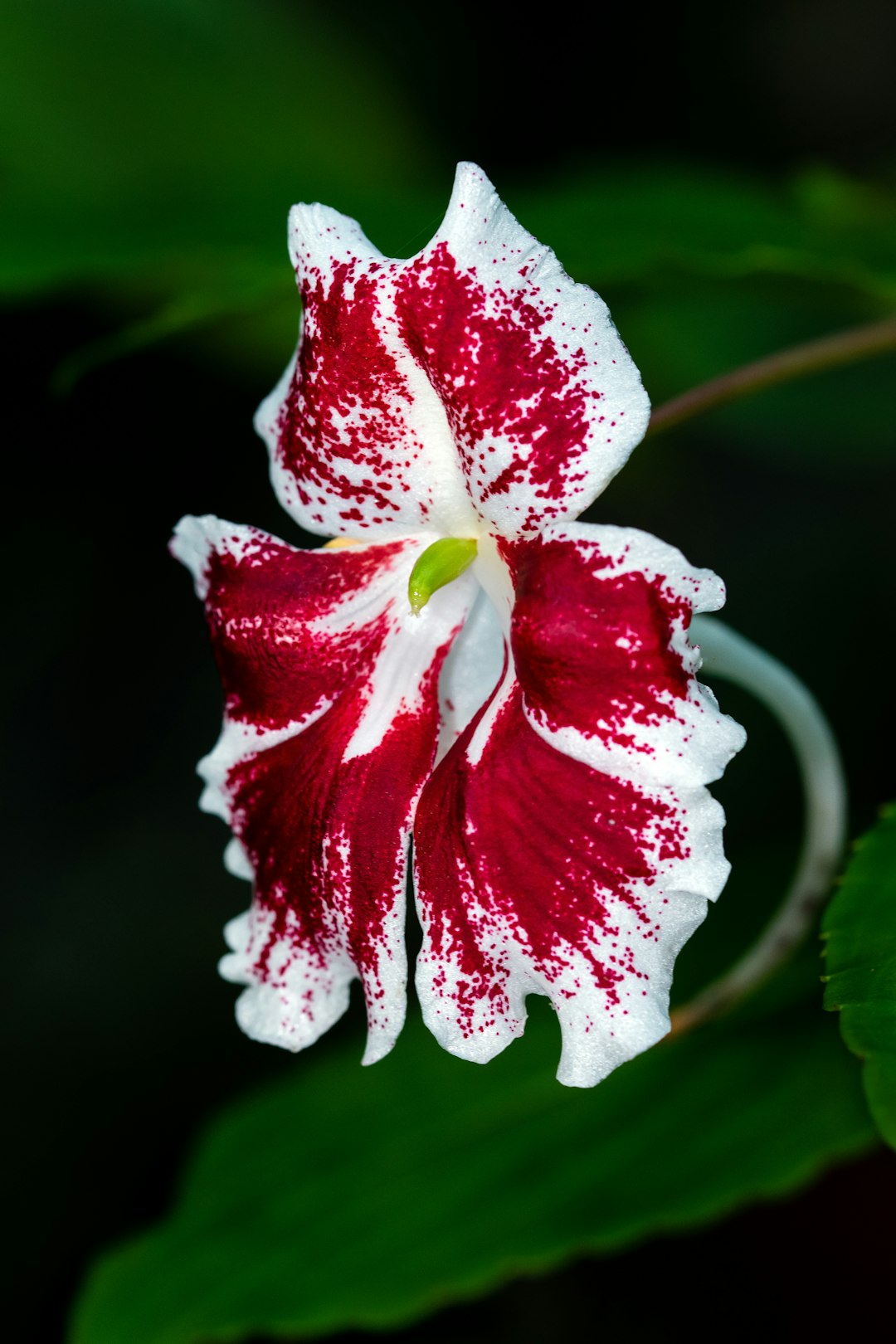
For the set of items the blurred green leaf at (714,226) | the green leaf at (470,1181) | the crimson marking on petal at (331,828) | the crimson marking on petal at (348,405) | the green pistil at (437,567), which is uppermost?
the blurred green leaf at (714,226)

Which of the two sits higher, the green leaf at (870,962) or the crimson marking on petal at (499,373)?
the crimson marking on petal at (499,373)

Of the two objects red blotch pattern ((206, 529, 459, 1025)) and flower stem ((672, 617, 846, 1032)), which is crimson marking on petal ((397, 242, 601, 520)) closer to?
red blotch pattern ((206, 529, 459, 1025))

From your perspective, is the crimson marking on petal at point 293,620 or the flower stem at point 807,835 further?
the flower stem at point 807,835

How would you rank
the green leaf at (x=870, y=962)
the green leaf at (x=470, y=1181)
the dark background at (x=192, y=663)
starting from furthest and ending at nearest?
the dark background at (x=192, y=663), the green leaf at (x=470, y=1181), the green leaf at (x=870, y=962)

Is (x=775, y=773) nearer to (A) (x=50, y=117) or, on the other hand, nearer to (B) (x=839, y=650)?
(B) (x=839, y=650)

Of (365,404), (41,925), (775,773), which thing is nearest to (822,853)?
(365,404)

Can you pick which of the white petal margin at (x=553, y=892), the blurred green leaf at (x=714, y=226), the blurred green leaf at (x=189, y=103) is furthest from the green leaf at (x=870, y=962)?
the blurred green leaf at (x=189, y=103)

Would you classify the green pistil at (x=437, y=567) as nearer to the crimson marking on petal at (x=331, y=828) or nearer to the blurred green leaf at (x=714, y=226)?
the crimson marking on petal at (x=331, y=828)

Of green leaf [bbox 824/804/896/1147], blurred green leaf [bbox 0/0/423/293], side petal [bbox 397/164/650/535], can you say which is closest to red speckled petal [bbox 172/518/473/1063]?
side petal [bbox 397/164/650/535]
